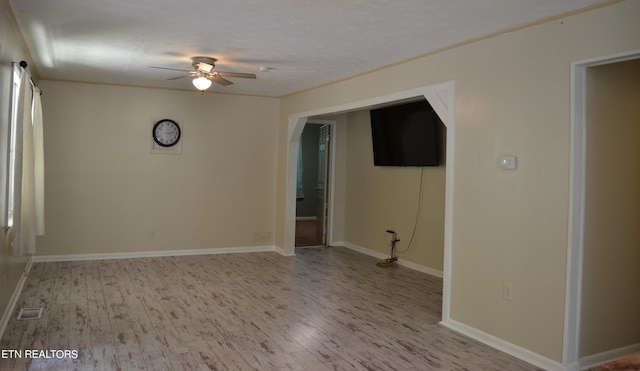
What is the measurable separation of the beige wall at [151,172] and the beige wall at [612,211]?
16.6ft

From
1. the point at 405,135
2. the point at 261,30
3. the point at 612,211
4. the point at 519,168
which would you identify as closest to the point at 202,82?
the point at 261,30

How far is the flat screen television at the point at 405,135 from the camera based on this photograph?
5.98 metres

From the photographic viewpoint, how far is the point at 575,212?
3.14m

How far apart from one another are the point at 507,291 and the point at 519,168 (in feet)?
3.01

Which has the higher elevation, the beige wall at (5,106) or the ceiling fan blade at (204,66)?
the ceiling fan blade at (204,66)

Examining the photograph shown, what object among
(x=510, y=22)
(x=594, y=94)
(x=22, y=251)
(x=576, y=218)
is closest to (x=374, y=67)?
(x=510, y=22)

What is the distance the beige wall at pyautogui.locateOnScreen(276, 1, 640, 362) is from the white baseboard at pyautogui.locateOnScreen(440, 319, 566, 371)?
0.04 metres

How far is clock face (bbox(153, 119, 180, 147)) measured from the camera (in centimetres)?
680

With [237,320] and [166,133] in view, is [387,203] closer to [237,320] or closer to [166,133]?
[166,133]

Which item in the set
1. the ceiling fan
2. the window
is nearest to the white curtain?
the window

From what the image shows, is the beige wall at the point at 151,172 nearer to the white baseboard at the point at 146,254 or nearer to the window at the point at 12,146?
the white baseboard at the point at 146,254

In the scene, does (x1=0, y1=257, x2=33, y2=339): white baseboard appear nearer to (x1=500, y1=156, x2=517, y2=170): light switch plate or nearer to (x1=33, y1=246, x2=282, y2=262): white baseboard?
(x1=33, y1=246, x2=282, y2=262): white baseboard

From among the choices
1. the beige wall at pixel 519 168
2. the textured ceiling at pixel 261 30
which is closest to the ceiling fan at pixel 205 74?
the textured ceiling at pixel 261 30

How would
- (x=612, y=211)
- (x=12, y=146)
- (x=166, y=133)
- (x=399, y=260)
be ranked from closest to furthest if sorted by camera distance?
1. (x=612, y=211)
2. (x=12, y=146)
3. (x=399, y=260)
4. (x=166, y=133)
